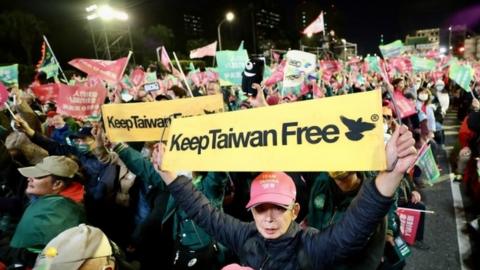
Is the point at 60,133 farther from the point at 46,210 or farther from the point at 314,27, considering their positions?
the point at 314,27

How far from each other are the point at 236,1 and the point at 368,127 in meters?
62.4

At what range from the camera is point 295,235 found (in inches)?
88.0

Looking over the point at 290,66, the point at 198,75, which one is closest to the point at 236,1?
the point at 198,75

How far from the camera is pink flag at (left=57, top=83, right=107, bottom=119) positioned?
4.64 metres

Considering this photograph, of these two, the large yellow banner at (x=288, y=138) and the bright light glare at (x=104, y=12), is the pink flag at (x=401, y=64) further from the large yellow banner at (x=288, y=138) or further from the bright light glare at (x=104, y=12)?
the bright light glare at (x=104, y=12)

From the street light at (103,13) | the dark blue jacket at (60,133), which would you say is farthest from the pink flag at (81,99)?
the street light at (103,13)

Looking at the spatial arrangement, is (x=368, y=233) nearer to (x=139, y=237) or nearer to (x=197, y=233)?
(x=197, y=233)

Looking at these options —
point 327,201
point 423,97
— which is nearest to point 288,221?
point 327,201

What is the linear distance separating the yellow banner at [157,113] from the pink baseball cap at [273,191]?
0.94 meters

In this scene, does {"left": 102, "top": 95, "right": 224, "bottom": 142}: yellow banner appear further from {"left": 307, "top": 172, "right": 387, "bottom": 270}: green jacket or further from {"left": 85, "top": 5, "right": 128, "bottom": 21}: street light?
{"left": 85, "top": 5, "right": 128, "bottom": 21}: street light

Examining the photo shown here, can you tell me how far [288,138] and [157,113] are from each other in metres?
1.42

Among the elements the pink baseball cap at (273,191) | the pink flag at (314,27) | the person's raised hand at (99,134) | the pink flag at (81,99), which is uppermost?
the pink flag at (314,27)

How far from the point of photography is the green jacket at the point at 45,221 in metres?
2.60

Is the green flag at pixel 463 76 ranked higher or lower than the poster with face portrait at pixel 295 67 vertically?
lower
